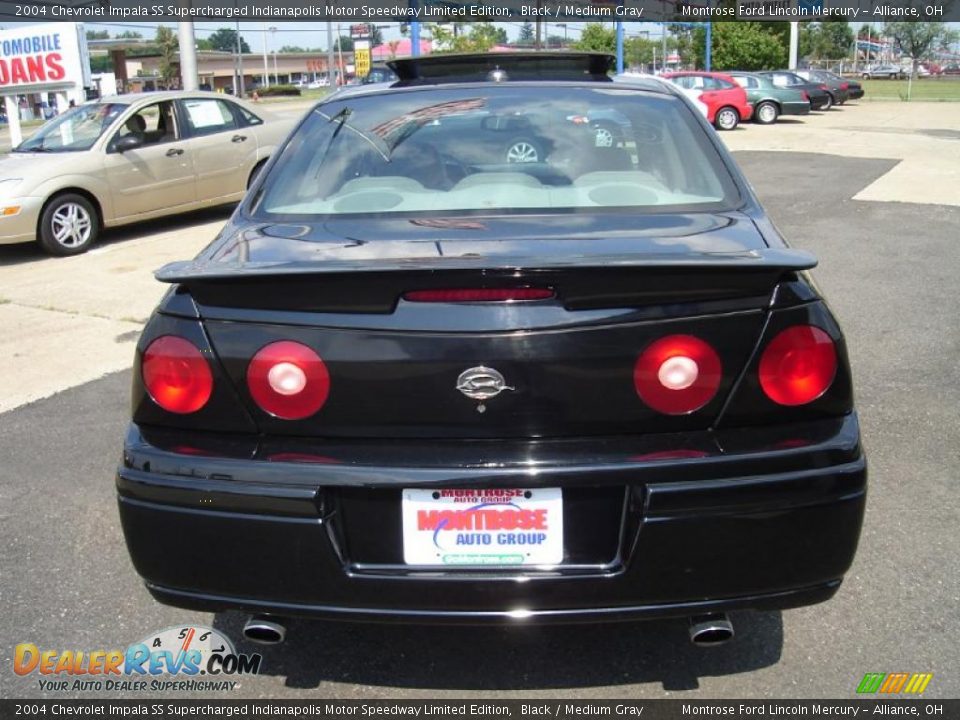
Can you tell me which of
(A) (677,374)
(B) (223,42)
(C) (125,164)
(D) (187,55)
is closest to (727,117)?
(D) (187,55)

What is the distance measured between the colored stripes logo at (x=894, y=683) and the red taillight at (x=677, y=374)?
1.00m

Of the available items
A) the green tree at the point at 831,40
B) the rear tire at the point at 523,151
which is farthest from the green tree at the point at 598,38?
the rear tire at the point at 523,151

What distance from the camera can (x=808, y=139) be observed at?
64.7ft

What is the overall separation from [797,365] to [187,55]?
583 inches

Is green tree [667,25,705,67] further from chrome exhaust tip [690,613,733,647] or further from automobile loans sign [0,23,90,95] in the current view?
chrome exhaust tip [690,613,733,647]

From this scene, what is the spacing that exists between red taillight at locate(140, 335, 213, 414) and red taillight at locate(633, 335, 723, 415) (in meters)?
1.02

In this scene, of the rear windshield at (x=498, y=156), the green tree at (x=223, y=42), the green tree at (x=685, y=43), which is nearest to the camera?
the rear windshield at (x=498, y=156)

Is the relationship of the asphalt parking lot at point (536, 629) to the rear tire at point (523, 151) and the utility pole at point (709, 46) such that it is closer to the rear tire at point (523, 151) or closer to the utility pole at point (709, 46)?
the rear tire at point (523, 151)

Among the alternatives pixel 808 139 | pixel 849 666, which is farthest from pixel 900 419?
pixel 808 139

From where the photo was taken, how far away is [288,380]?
2129 millimetres

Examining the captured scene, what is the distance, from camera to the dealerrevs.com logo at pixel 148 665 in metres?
Result: 2.58

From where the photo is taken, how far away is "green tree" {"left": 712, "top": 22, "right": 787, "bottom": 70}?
41438 millimetres

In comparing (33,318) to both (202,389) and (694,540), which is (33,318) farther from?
(694,540)

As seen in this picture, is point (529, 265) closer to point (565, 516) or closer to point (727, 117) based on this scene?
point (565, 516)
